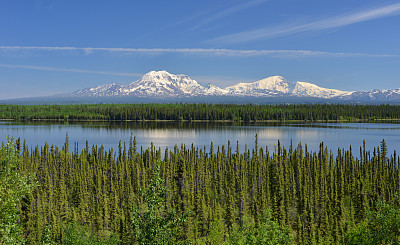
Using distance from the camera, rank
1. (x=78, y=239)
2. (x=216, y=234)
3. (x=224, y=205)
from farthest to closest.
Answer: (x=224, y=205) < (x=216, y=234) < (x=78, y=239)

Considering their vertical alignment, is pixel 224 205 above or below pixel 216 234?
below

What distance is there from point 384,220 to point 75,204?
6990 cm

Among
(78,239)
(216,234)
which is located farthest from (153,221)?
(216,234)

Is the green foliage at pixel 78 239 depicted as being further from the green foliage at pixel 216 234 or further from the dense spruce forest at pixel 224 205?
the green foliage at pixel 216 234

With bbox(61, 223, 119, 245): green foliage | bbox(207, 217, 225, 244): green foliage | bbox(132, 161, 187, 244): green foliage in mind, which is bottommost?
bbox(207, 217, 225, 244): green foliage

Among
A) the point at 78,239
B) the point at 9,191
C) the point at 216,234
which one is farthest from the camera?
the point at 216,234

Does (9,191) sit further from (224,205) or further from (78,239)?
(224,205)

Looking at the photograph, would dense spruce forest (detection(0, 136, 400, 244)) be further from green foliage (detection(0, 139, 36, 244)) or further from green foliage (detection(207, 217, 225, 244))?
green foliage (detection(0, 139, 36, 244))

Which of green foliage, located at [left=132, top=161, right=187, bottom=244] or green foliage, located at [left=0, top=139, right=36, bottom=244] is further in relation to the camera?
green foliage, located at [left=0, top=139, right=36, bottom=244]

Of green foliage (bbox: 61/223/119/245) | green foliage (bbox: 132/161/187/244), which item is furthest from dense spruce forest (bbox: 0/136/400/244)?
green foliage (bbox: 132/161/187/244)

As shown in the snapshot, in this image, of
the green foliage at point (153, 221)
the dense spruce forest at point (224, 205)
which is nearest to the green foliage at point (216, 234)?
the dense spruce forest at point (224, 205)

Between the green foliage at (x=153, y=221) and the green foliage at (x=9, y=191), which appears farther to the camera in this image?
the green foliage at (x=9, y=191)

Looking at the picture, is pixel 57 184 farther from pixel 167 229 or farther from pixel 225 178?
pixel 167 229

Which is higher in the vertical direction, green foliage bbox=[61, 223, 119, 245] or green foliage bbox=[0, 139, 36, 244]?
green foliage bbox=[0, 139, 36, 244]
